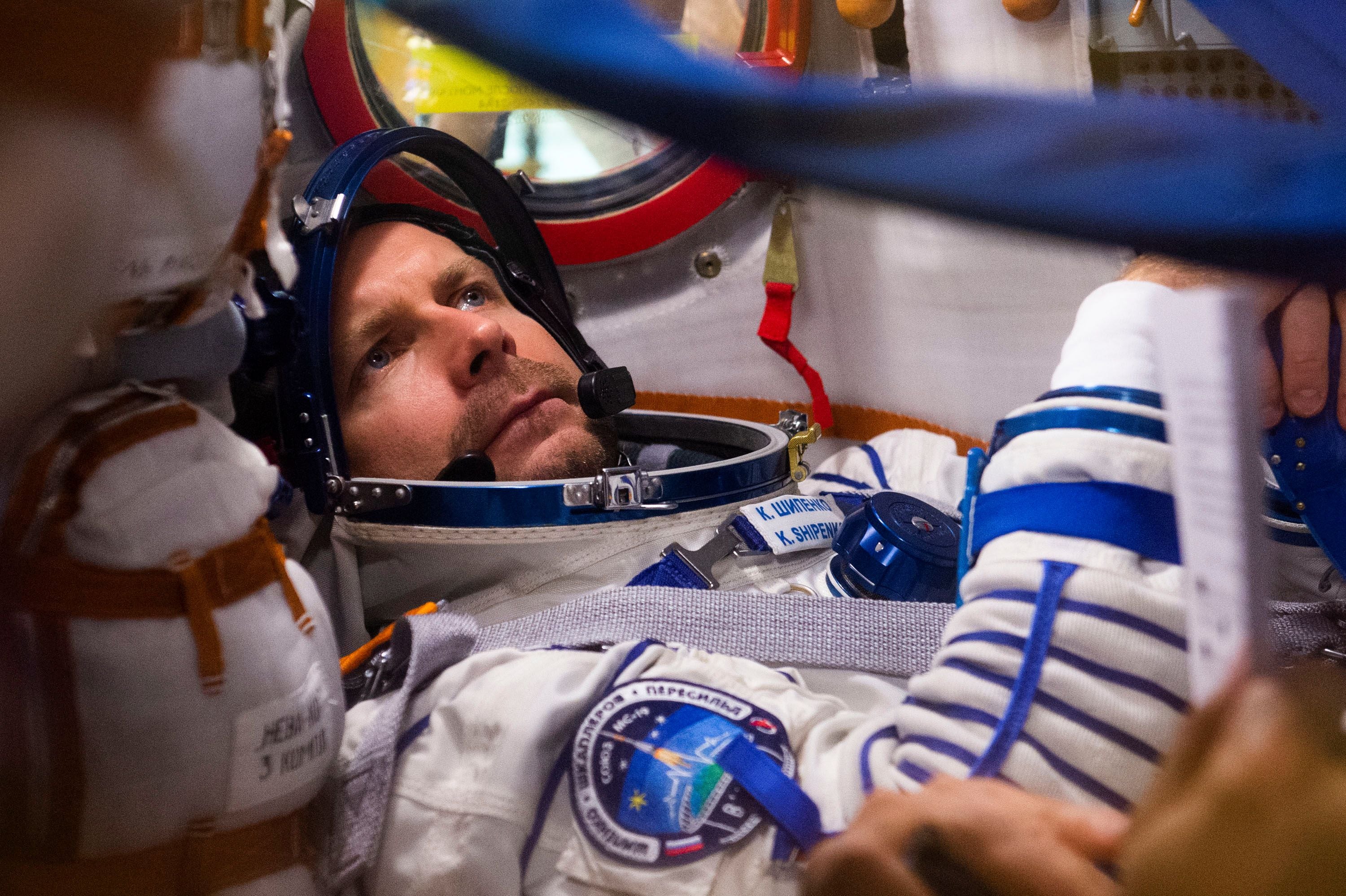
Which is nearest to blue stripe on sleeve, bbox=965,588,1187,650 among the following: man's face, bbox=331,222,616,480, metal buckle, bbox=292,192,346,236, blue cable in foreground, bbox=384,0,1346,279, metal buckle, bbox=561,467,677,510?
blue cable in foreground, bbox=384,0,1346,279

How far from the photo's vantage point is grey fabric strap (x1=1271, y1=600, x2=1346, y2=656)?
633 mm

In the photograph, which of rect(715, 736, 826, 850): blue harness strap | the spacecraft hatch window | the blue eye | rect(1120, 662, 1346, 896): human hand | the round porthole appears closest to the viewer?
rect(1120, 662, 1346, 896): human hand

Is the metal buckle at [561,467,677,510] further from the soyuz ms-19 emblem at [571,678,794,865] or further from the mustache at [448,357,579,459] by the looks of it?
the soyuz ms-19 emblem at [571,678,794,865]

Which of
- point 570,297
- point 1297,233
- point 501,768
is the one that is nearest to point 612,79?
point 1297,233

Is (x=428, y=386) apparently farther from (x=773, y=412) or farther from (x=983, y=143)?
(x=983, y=143)

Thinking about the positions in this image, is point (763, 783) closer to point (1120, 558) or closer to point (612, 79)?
point (1120, 558)

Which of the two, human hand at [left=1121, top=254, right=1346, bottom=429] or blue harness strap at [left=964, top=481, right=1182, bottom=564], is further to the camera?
blue harness strap at [left=964, top=481, right=1182, bottom=564]

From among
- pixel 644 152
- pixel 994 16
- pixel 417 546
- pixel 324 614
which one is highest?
pixel 994 16

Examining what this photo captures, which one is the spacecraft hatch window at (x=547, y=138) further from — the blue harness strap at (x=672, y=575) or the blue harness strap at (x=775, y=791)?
the blue harness strap at (x=775, y=791)

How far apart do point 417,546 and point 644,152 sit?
1.89 feet

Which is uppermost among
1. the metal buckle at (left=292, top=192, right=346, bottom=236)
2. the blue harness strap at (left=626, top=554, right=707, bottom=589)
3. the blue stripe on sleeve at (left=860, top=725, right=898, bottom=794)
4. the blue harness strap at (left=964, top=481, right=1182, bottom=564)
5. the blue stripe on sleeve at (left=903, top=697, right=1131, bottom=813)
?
the metal buckle at (left=292, top=192, right=346, bottom=236)

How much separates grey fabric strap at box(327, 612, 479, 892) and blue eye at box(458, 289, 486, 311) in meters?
0.48

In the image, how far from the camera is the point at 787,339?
4.56 ft

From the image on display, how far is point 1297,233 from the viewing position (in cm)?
26
